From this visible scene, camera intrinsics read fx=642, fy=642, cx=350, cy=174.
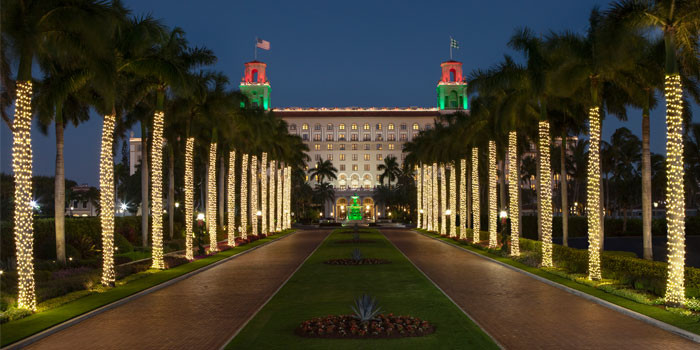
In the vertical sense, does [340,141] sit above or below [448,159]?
above

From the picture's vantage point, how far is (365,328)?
1342 cm

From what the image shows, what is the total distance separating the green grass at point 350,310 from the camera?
12.6 meters

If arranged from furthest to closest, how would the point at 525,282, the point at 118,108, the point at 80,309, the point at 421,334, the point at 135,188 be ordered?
the point at 135,188
the point at 118,108
the point at 525,282
the point at 80,309
the point at 421,334

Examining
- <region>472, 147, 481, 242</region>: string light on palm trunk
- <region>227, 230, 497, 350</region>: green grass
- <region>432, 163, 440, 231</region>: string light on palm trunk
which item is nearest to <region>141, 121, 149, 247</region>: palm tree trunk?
<region>227, 230, 497, 350</region>: green grass

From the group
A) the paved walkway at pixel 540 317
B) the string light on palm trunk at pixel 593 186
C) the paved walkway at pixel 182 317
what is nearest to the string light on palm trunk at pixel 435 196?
the paved walkway at pixel 540 317

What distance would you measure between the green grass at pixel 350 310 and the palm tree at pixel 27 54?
6.26 m

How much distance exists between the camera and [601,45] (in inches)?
741

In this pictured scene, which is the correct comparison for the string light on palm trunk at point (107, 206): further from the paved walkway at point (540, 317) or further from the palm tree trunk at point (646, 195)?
the palm tree trunk at point (646, 195)

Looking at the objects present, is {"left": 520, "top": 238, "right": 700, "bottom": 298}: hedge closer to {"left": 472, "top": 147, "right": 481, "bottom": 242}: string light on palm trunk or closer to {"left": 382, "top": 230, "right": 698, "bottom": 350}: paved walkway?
{"left": 382, "top": 230, "right": 698, "bottom": 350}: paved walkway

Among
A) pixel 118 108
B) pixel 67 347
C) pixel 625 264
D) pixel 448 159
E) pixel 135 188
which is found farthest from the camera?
pixel 135 188

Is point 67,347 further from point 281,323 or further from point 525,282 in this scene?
point 525,282

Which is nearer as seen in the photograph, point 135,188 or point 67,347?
point 67,347

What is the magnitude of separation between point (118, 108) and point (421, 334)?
70.5 ft

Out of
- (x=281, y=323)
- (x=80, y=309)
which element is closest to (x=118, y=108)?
(x=80, y=309)
